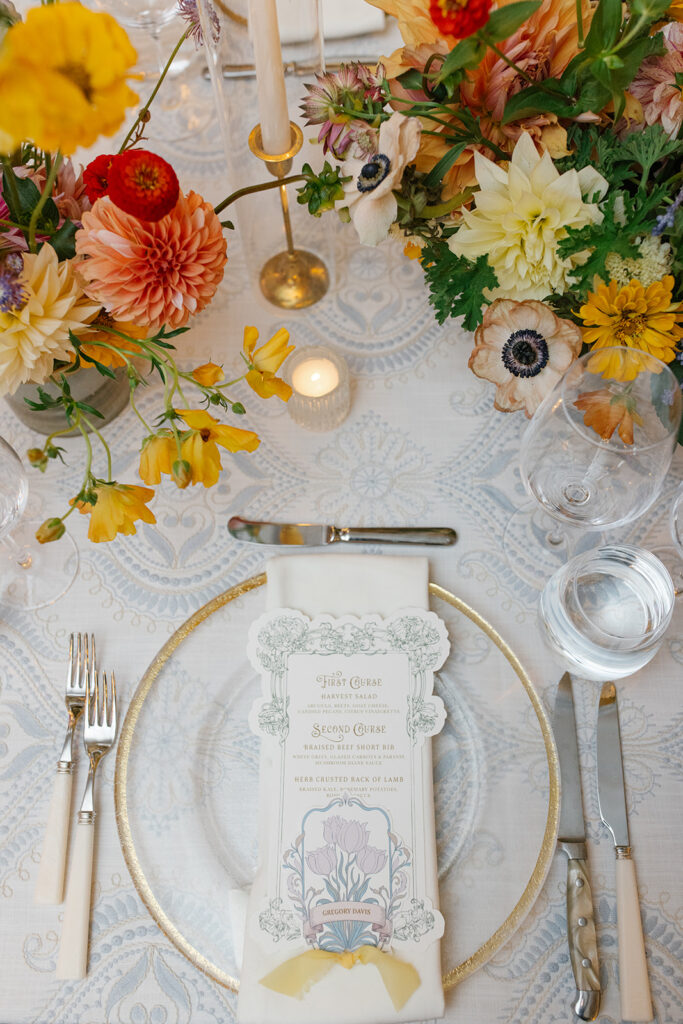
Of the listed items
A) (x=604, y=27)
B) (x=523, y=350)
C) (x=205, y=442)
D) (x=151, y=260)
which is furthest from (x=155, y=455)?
(x=604, y=27)

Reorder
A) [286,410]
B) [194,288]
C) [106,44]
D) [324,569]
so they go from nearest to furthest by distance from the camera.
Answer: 1. [106,44]
2. [194,288]
3. [324,569]
4. [286,410]

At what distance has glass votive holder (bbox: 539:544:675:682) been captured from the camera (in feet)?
2.31

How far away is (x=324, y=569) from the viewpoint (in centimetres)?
75

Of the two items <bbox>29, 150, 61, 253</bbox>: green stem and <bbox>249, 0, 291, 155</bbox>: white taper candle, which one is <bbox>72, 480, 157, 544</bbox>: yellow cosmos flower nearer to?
<bbox>29, 150, 61, 253</bbox>: green stem

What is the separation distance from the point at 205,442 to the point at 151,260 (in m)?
0.15

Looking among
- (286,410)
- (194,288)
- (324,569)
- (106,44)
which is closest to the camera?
(106,44)

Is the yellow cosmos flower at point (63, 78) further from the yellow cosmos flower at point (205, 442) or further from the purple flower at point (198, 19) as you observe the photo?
the purple flower at point (198, 19)

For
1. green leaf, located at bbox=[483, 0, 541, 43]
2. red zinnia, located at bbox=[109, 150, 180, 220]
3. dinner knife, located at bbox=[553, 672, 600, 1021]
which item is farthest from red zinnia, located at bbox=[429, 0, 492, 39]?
dinner knife, located at bbox=[553, 672, 600, 1021]

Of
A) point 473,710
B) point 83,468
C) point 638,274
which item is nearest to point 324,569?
point 473,710

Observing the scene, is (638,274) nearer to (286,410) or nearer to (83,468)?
(286,410)

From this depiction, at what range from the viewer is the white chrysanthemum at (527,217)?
0.66 metres

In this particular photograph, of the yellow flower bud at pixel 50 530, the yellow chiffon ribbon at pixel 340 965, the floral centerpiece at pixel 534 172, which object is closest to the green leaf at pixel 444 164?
the floral centerpiece at pixel 534 172

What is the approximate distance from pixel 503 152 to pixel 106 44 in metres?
0.40

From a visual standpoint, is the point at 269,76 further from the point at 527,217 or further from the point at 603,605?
the point at 603,605
